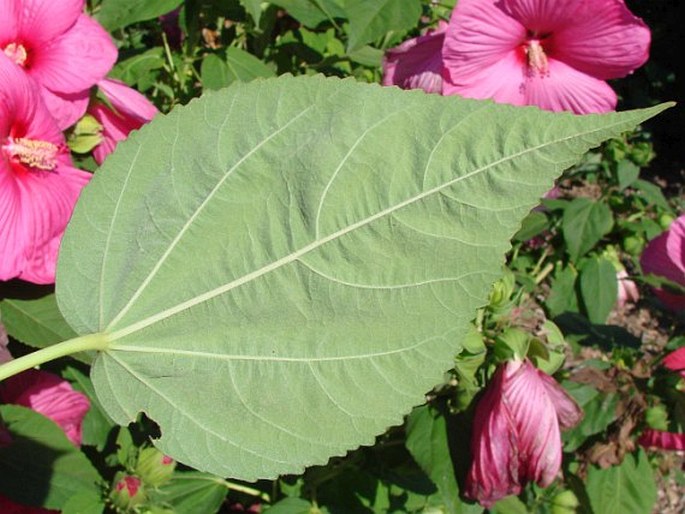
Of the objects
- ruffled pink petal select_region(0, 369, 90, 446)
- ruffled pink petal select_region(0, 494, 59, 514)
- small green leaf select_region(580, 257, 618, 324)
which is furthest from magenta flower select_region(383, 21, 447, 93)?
small green leaf select_region(580, 257, 618, 324)

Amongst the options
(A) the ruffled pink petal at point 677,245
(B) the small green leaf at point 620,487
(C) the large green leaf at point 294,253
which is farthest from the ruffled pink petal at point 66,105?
(B) the small green leaf at point 620,487

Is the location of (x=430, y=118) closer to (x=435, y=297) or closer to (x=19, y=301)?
(x=435, y=297)

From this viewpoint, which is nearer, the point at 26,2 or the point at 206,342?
the point at 206,342

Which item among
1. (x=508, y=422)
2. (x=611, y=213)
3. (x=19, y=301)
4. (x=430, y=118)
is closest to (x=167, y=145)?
(x=430, y=118)

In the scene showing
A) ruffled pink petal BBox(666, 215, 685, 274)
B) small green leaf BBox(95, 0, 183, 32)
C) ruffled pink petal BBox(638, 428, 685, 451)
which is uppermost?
small green leaf BBox(95, 0, 183, 32)

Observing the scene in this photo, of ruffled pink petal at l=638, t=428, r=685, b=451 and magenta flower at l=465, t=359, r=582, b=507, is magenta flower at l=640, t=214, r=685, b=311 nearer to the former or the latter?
ruffled pink petal at l=638, t=428, r=685, b=451

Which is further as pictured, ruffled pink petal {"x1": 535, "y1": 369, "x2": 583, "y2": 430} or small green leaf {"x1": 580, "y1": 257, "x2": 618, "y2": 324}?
small green leaf {"x1": 580, "y1": 257, "x2": 618, "y2": 324}

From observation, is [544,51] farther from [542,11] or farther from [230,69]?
[230,69]
